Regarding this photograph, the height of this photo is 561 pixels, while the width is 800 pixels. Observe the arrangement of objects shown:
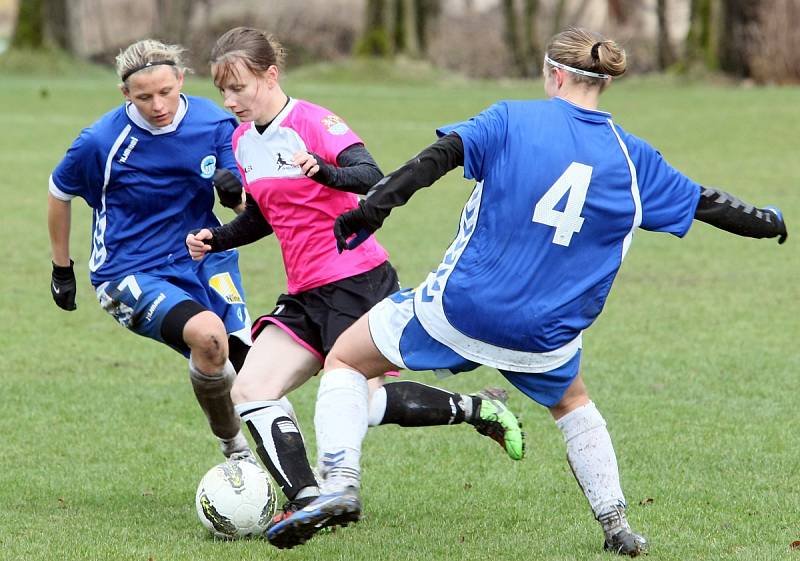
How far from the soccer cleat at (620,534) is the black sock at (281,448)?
0.99m

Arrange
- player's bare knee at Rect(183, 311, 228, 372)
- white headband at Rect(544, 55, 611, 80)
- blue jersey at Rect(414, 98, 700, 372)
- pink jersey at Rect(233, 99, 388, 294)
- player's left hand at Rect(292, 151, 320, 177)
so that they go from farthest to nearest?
player's bare knee at Rect(183, 311, 228, 372), pink jersey at Rect(233, 99, 388, 294), player's left hand at Rect(292, 151, 320, 177), white headband at Rect(544, 55, 611, 80), blue jersey at Rect(414, 98, 700, 372)

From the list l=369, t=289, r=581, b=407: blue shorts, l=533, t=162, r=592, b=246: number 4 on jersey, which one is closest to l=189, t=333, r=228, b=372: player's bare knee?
l=369, t=289, r=581, b=407: blue shorts

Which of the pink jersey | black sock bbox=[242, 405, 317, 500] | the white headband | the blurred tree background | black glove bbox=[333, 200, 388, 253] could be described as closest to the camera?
black glove bbox=[333, 200, 388, 253]

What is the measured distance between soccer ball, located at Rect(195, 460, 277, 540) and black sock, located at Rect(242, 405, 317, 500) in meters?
0.21

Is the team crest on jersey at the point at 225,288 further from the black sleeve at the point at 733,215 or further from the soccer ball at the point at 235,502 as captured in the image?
the black sleeve at the point at 733,215

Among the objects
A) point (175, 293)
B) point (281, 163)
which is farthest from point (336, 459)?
point (175, 293)

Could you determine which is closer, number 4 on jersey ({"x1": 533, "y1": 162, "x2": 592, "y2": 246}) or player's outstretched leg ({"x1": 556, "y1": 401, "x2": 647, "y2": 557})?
number 4 on jersey ({"x1": 533, "y1": 162, "x2": 592, "y2": 246})

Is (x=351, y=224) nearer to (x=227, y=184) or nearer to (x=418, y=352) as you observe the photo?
(x=418, y=352)

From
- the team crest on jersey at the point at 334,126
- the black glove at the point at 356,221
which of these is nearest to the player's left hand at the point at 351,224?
the black glove at the point at 356,221

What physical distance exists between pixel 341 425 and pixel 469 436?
227 centimetres

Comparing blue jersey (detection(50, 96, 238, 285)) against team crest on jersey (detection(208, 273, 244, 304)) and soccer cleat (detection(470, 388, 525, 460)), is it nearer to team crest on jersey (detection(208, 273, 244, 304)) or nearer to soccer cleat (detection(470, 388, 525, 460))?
team crest on jersey (detection(208, 273, 244, 304))

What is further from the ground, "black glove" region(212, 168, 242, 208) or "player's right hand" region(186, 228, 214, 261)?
"black glove" region(212, 168, 242, 208)

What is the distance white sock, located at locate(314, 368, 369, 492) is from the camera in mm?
4312

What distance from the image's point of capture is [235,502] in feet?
16.2
